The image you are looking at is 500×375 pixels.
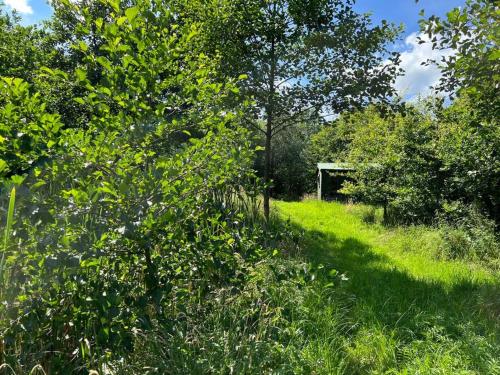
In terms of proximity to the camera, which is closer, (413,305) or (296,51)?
(413,305)

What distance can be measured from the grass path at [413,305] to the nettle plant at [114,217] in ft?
5.35

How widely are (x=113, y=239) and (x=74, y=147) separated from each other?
0.56 meters

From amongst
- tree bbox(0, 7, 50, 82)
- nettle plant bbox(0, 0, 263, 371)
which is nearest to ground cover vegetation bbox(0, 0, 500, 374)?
nettle plant bbox(0, 0, 263, 371)

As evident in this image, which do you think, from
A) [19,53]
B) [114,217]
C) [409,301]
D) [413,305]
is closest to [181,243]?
[114,217]

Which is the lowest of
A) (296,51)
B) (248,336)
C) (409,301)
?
(409,301)

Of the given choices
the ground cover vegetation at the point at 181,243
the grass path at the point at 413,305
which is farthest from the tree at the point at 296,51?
the grass path at the point at 413,305

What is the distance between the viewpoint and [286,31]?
6832 millimetres

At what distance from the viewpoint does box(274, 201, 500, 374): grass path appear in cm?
307

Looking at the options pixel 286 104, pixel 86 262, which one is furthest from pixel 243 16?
pixel 86 262

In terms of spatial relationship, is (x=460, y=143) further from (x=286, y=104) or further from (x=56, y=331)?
(x=56, y=331)

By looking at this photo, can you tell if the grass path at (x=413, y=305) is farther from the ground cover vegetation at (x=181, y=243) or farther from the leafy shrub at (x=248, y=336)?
the leafy shrub at (x=248, y=336)

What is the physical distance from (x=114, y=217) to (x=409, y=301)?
3767 millimetres

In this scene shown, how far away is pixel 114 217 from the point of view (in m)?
2.04

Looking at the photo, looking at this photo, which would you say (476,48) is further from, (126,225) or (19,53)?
(19,53)
